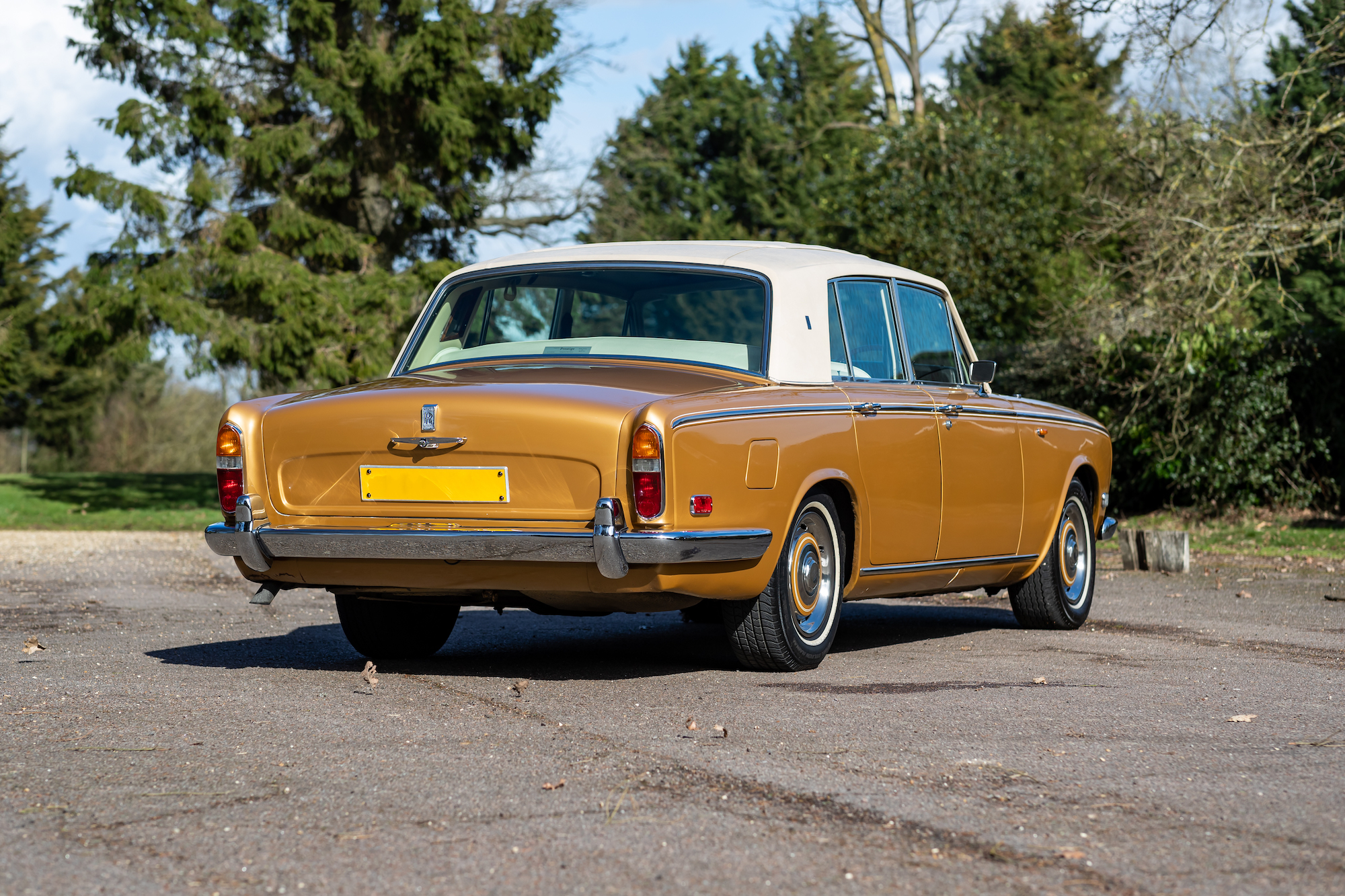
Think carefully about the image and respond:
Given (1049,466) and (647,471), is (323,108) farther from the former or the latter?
(647,471)

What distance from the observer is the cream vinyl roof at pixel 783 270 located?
6000 millimetres

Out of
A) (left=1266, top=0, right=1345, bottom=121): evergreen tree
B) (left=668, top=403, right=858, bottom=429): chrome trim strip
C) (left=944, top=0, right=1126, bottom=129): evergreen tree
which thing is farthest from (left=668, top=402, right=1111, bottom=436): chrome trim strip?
(left=944, top=0, right=1126, bottom=129): evergreen tree

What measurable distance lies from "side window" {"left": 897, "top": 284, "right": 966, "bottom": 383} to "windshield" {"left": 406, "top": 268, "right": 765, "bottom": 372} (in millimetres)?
1243

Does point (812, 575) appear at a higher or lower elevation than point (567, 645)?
higher

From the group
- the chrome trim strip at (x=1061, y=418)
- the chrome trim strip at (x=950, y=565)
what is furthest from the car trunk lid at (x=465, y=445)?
the chrome trim strip at (x=1061, y=418)

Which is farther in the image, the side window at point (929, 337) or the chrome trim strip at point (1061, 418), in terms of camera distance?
the chrome trim strip at point (1061, 418)

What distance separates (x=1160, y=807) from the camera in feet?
12.0

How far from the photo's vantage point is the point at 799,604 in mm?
5863

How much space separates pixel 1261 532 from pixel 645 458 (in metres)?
11.3

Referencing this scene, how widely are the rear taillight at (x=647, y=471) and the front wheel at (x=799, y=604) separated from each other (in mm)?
746

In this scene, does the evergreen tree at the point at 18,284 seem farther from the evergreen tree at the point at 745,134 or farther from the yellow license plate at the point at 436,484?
the yellow license plate at the point at 436,484

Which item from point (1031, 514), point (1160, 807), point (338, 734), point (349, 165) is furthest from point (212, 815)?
point (349, 165)

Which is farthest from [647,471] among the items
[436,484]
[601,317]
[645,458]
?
[601,317]

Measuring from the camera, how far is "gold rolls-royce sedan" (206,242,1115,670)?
5.17m
